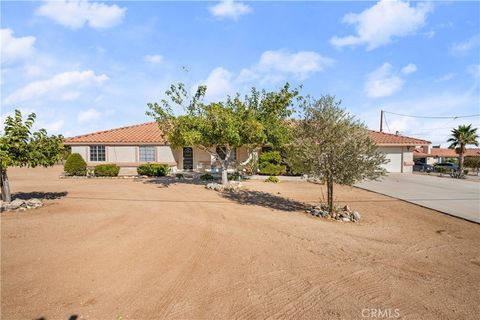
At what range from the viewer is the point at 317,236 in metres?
7.61

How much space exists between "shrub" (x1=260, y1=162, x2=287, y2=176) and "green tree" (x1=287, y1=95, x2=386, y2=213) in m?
12.2

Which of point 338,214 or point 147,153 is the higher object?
point 147,153

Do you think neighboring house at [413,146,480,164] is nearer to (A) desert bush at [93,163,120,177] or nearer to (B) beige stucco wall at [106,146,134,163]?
(B) beige stucco wall at [106,146,134,163]

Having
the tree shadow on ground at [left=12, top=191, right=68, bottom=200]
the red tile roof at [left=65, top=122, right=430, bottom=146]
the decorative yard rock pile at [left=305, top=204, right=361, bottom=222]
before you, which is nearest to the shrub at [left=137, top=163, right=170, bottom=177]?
the red tile roof at [left=65, top=122, right=430, bottom=146]

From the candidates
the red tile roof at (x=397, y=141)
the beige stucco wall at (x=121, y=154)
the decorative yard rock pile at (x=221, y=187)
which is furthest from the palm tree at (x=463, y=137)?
the beige stucco wall at (x=121, y=154)

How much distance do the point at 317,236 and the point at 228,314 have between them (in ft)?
14.6

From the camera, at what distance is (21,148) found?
10.1 meters

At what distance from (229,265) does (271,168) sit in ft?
56.8

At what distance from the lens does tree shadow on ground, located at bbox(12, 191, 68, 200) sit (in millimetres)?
12006

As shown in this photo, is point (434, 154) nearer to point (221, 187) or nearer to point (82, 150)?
point (221, 187)

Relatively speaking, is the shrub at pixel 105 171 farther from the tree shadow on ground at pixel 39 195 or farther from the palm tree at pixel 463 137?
the palm tree at pixel 463 137

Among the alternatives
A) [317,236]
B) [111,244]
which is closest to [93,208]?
[111,244]

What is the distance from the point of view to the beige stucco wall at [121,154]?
23719 millimetres

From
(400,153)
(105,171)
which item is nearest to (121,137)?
(105,171)
